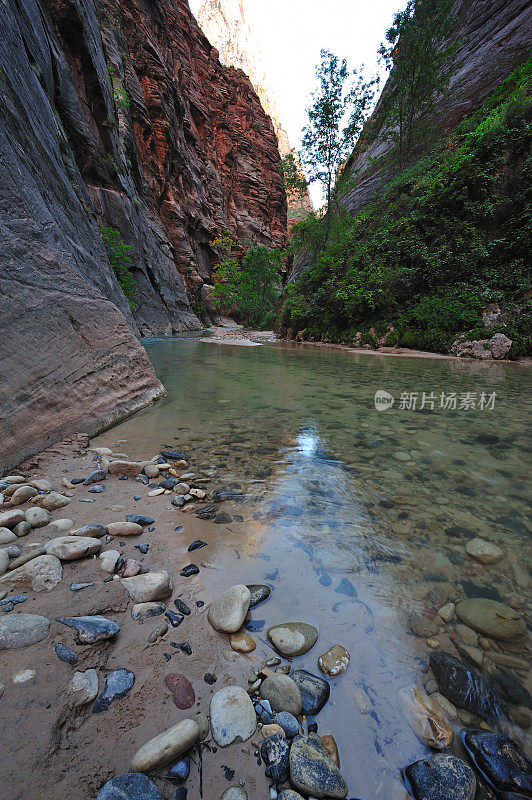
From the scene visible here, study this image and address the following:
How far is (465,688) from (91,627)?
130cm

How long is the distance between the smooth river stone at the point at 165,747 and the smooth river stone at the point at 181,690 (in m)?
0.11

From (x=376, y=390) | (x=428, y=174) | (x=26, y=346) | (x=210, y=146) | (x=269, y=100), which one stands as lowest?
(x=376, y=390)

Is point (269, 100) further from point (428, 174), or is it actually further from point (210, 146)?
point (428, 174)

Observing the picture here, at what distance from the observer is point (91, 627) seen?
3.54ft

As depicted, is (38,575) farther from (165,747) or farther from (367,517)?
(367,517)

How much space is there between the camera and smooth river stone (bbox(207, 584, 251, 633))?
1.18 meters

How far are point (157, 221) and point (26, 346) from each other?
28084mm

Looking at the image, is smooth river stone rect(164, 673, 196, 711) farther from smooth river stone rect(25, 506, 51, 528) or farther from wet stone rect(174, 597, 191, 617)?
smooth river stone rect(25, 506, 51, 528)

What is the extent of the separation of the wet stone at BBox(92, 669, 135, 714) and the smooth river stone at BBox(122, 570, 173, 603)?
31 centimetres

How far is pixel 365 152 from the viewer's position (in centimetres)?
2189

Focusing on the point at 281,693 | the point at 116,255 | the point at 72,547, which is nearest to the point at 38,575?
the point at 72,547

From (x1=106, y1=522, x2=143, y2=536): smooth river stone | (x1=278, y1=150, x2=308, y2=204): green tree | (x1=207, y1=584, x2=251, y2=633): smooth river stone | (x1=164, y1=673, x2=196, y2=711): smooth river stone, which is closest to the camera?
(x1=164, y1=673, x2=196, y2=711): smooth river stone

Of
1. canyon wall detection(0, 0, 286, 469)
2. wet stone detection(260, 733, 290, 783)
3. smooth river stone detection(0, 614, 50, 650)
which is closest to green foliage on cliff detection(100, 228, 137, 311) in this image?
canyon wall detection(0, 0, 286, 469)

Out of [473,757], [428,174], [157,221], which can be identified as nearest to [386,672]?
[473,757]
